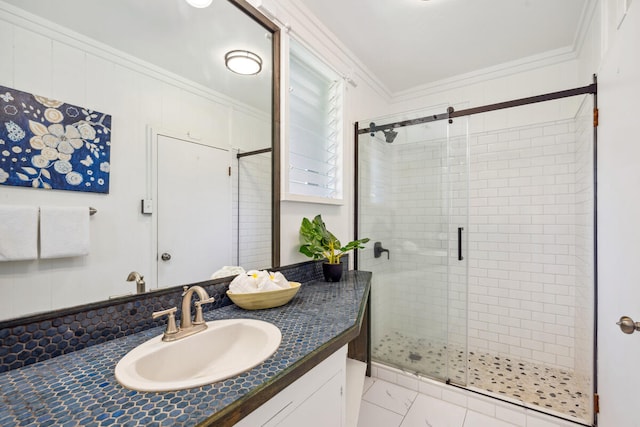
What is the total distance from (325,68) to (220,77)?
1.01 meters

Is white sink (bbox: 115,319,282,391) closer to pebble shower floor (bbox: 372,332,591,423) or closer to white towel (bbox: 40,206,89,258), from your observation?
white towel (bbox: 40,206,89,258)

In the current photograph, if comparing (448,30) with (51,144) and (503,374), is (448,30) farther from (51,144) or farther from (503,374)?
(503,374)

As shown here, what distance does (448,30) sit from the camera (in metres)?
2.09

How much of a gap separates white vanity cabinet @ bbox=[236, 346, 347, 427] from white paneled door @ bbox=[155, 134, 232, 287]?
667mm

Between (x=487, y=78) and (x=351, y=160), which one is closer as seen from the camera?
(x=351, y=160)

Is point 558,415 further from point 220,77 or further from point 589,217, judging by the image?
point 220,77

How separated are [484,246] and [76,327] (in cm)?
290

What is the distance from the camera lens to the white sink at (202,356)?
73 centimetres

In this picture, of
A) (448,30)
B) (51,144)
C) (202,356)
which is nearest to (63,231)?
(51,144)

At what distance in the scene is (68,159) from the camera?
89 centimetres

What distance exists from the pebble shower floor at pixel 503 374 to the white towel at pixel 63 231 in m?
2.19

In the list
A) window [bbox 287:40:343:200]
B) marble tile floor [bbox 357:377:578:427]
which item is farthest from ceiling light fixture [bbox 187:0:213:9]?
marble tile floor [bbox 357:377:578:427]

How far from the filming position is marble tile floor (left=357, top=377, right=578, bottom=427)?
174 centimetres

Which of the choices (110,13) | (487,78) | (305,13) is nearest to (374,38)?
(305,13)
